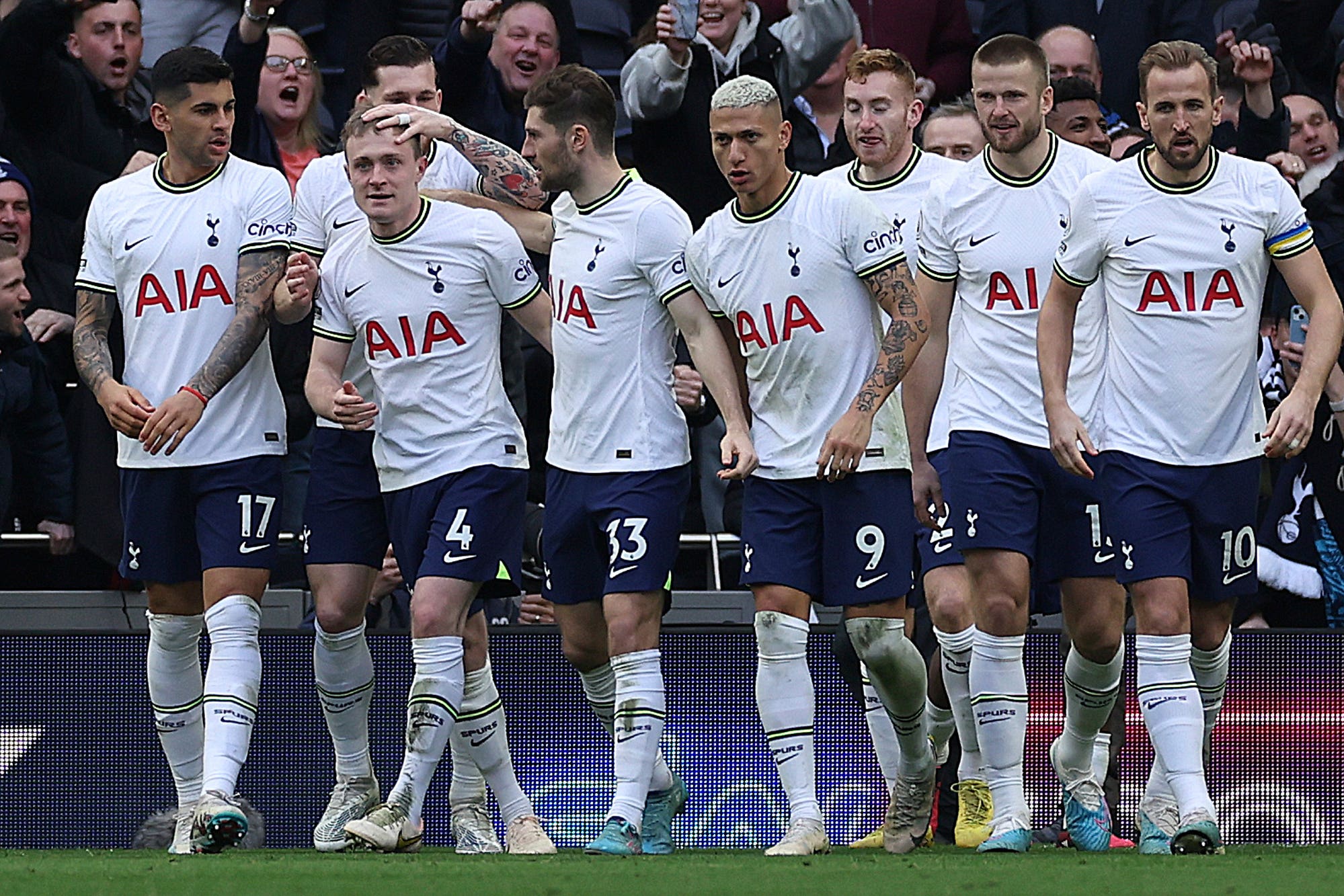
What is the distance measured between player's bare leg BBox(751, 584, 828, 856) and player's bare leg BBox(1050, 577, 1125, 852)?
3.76ft

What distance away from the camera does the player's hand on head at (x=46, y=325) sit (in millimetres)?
9742

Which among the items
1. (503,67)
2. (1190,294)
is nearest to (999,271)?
(1190,294)

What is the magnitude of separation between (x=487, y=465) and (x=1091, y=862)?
2591 mm

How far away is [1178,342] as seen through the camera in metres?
7.08

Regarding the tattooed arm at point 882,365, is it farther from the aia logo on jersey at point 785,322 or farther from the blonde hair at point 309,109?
the blonde hair at point 309,109

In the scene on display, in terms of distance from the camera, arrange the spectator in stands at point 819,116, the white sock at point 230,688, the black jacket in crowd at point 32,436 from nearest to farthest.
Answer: the white sock at point 230,688, the black jacket in crowd at point 32,436, the spectator in stands at point 819,116

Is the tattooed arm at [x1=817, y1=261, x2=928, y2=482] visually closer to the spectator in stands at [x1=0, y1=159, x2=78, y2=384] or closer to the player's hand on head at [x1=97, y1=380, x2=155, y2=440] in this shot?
the player's hand on head at [x1=97, y1=380, x2=155, y2=440]

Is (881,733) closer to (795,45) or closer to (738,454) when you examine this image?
Result: (738,454)

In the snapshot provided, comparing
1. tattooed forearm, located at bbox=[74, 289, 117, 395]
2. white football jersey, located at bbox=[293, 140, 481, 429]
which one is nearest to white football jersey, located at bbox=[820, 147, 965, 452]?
white football jersey, located at bbox=[293, 140, 481, 429]

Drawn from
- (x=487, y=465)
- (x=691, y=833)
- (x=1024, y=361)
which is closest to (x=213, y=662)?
(x=487, y=465)

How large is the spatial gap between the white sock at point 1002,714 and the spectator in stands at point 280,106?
4535 millimetres

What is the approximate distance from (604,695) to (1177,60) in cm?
315

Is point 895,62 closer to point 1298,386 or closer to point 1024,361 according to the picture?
point 1024,361

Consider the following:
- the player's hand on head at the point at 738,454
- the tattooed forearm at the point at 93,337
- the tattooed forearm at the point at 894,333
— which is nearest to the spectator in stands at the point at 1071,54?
the tattooed forearm at the point at 894,333
